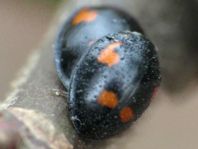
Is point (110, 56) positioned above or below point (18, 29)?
above

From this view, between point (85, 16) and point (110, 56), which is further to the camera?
point (85, 16)

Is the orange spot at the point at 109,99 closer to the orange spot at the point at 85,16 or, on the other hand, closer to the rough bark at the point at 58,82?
the rough bark at the point at 58,82

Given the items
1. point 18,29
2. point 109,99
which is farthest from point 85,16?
point 18,29

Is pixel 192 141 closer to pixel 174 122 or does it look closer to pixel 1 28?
pixel 174 122

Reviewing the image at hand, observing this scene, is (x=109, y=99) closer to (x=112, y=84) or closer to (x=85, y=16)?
(x=112, y=84)

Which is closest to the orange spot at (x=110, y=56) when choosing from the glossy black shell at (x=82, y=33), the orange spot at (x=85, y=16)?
the glossy black shell at (x=82, y=33)

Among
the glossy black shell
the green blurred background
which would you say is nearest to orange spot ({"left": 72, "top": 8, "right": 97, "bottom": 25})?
the glossy black shell
